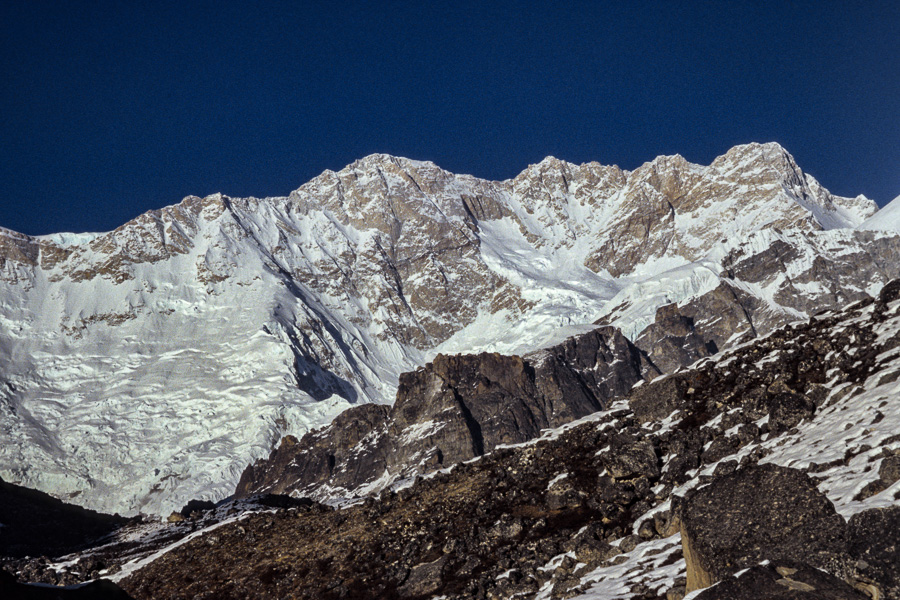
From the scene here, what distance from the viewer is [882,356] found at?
3781 centimetres

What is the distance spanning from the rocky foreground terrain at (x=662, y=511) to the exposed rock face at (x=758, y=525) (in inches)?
2.4

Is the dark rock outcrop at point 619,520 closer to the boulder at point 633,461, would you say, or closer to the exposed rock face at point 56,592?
the boulder at point 633,461

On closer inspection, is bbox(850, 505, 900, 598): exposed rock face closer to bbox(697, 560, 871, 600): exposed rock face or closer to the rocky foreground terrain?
the rocky foreground terrain

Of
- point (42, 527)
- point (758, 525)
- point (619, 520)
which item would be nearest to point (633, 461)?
point (619, 520)

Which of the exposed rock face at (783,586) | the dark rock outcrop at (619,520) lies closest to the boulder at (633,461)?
the dark rock outcrop at (619,520)

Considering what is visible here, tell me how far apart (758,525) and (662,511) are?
30.8ft

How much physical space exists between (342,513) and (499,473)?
10.9 m

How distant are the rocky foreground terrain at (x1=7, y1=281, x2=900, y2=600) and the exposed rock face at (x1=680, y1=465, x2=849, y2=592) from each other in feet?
0.20

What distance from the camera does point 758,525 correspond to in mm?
24984

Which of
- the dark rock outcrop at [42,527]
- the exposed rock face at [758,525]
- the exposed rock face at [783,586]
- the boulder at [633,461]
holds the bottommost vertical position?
the exposed rock face at [783,586]

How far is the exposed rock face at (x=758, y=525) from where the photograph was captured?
22828 millimetres

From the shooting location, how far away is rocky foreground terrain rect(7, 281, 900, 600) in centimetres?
2367

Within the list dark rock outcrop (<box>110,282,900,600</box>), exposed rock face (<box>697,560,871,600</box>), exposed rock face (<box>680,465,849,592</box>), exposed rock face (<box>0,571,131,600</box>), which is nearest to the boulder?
dark rock outcrop (<box>110,282,900,600</box>)

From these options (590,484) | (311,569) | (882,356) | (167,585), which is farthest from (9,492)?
(882,356)
